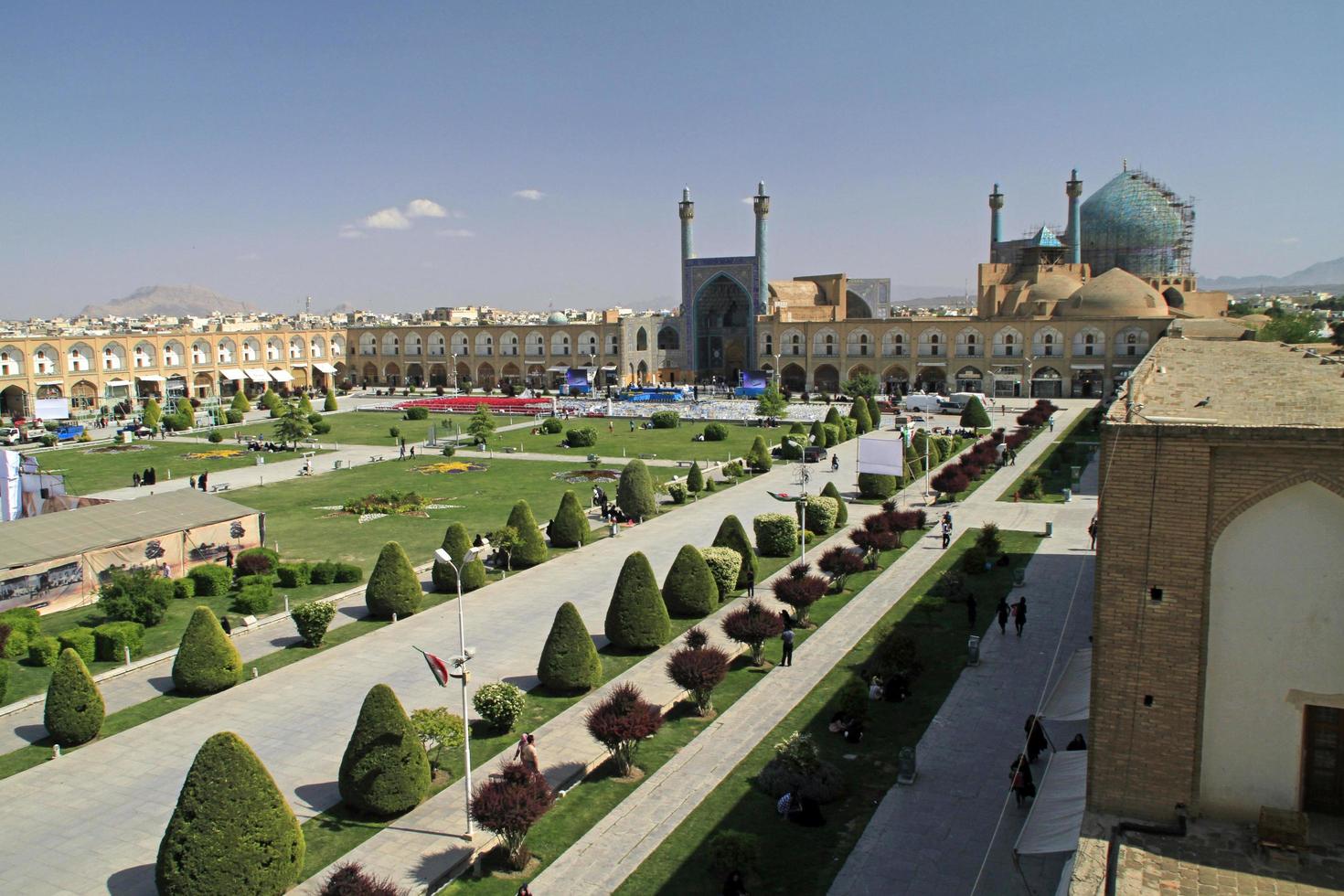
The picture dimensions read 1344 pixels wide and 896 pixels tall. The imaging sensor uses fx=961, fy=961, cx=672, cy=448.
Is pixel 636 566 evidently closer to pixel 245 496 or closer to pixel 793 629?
pixel 793 629

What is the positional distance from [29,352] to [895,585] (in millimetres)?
63344

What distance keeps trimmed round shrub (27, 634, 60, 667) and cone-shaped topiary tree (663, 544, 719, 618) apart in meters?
11.3

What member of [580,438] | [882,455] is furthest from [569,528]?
[580,438]

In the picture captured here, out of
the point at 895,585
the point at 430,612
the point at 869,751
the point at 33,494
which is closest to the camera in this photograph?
the point at 869,751

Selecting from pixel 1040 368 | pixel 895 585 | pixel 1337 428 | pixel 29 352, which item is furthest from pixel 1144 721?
pixel 29 352

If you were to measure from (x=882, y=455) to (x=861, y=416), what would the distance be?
787 inches

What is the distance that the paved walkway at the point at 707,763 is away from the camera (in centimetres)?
1057

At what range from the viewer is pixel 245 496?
3344cm

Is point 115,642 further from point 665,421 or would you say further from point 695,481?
point 665,421

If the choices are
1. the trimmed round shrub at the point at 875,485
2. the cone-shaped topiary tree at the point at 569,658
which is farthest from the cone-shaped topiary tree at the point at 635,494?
the cone-shaped topiary tree at the point at 569,658

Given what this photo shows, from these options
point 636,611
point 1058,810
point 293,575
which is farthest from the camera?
point 293,575

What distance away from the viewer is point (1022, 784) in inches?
456

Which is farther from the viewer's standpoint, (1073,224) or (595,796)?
Answer: (1073,224)

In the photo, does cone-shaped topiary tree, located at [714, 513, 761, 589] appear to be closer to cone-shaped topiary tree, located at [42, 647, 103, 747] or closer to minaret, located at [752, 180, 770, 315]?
cone-shaped topiary tree, located at [42, 647, 103, 747]
